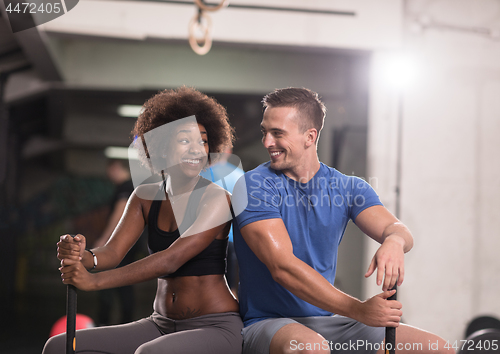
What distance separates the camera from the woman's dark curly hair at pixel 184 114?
1571 mm

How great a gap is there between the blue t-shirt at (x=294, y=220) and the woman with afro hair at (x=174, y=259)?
8cm

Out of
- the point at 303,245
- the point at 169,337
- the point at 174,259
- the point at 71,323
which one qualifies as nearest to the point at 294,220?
the point at 303,245

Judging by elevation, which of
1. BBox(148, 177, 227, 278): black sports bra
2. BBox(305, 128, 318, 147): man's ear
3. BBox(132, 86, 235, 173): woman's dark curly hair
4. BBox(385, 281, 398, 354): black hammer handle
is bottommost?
BBox(385, 281, 398, 354): black hammer handle

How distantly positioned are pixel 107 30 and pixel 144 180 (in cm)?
223

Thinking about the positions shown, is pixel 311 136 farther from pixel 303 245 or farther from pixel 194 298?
pixel 194 298

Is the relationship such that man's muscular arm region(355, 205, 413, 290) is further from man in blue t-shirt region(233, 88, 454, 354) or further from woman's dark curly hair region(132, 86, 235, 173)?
woman's dark curly hair region(132, 86, 235, 173)

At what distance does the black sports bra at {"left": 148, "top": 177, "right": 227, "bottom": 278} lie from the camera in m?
1.33

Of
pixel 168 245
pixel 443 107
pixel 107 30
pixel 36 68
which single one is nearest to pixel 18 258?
pixel 36 68

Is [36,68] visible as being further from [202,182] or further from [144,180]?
[202,182]

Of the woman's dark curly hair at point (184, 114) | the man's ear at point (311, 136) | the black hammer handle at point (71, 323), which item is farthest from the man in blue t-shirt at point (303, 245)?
the black hammer handle at point (71, 323)

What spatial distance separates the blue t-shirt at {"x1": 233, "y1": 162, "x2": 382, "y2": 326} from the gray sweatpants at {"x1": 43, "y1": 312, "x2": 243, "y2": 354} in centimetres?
9

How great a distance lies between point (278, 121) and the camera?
1390 millimetres

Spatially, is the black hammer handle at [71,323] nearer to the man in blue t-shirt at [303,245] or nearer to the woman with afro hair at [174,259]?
the woman with afro hair at [174,259]

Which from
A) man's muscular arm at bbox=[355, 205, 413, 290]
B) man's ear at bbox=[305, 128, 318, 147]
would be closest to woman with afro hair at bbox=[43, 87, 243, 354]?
man's ear at bbox=[305, 128, 318, 147]
